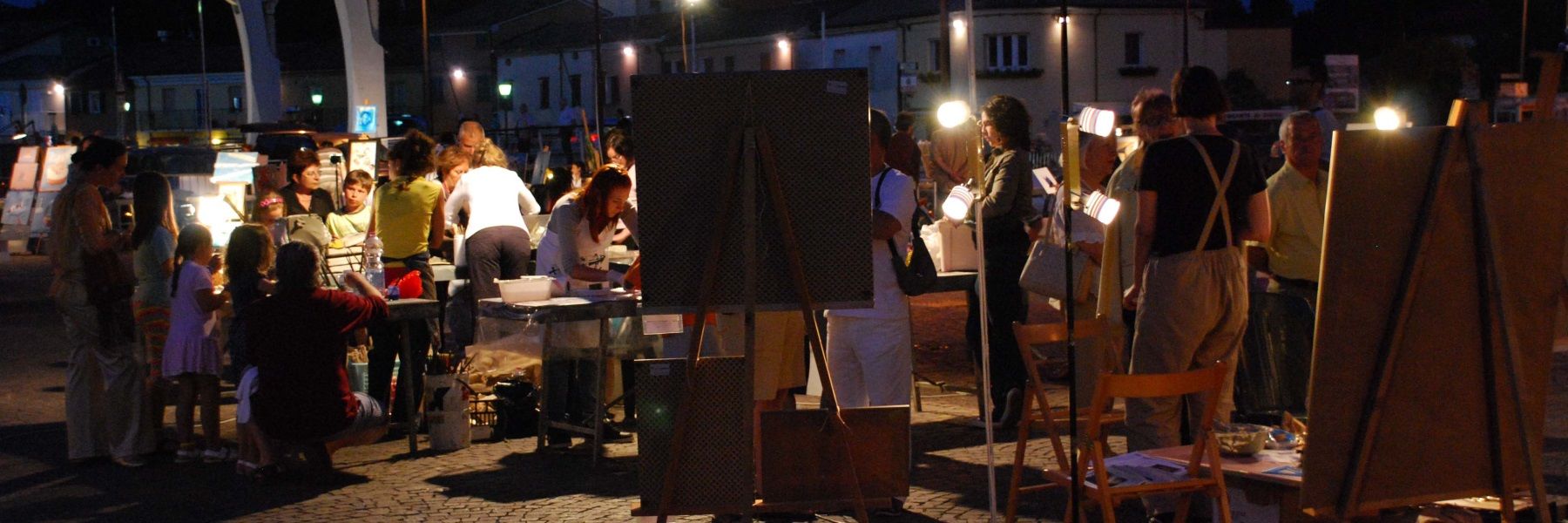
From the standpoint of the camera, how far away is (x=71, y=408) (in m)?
8.52

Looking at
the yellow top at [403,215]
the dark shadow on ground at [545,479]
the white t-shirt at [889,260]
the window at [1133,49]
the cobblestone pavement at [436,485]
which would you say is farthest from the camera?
the window at [1133,49]

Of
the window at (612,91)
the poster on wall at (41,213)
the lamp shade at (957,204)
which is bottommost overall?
the lamp shade at (957,204)

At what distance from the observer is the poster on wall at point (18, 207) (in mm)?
25734

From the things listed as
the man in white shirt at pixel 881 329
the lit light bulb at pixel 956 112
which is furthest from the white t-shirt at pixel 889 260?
the lit light bulb at pixel 956 112

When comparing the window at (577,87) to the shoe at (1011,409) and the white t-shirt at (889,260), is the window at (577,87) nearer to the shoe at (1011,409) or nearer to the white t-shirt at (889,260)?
the shoe at (1011,409)

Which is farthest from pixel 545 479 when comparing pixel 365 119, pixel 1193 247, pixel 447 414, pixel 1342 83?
pixel 365 119

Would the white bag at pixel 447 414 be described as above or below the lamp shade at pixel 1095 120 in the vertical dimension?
below

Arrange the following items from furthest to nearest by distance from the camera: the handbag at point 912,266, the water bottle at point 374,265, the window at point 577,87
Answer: the window at point 577,87, the water bottle at point 374,265, the handbag at point 912,266

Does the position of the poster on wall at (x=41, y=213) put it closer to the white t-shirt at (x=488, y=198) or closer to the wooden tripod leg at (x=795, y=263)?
the white t-shirt at (x=488, y=198)

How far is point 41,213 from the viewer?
2589cm

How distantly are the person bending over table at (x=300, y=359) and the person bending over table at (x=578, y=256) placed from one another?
1.09 m

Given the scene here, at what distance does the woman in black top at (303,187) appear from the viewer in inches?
460

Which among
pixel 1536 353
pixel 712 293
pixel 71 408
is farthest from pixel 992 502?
pixel 71 408

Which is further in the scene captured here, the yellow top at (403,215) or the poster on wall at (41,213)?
the poster on wall at (41,213)
